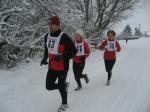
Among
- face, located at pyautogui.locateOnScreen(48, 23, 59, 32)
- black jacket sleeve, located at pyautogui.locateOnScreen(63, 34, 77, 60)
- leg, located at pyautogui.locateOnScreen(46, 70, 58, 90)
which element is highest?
face, located at pyautogui.locateOnScreen(48, 23, 59, 32)

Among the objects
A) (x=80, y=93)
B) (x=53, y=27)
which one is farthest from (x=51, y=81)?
(x=80, y=93)

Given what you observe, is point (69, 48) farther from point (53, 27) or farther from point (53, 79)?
point (53, 79)

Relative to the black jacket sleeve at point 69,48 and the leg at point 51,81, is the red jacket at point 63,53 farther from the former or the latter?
the leg at point 51,81

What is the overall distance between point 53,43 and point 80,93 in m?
2.36

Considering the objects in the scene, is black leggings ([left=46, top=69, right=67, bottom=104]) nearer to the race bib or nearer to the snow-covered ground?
the snow-covered ground

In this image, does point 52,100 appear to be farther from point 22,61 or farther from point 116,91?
point 22,61

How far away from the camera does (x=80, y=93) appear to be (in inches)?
334

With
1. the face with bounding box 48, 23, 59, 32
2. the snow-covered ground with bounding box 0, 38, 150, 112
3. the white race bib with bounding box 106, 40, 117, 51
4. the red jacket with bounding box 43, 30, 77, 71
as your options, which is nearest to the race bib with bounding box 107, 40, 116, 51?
the white race bib with bounding box 106, 40, 117, 51

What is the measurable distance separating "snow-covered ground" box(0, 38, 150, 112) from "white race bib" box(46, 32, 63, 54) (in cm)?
131

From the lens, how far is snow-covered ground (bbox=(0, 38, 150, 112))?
7195 millimetres

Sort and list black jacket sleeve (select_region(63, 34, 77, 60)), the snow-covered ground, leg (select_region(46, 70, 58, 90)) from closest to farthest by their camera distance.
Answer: black jacket sleeve (select_region(63, 34, 77, 60)) → leg (select_region(46, 70, 58, 90)) → the snow-covered ground

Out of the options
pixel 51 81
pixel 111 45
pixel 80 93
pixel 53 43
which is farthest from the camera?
pixel 111 45

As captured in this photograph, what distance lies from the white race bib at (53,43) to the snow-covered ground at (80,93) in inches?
51.5

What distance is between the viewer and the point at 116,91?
29.2 feet
